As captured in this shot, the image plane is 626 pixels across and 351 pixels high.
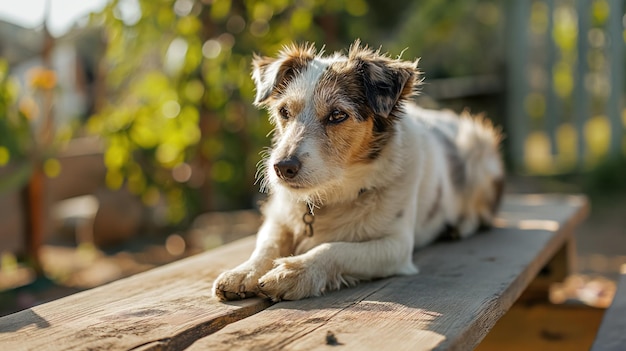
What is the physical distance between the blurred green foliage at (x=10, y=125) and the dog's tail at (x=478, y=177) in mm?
3280

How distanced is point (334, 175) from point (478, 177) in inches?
59.2

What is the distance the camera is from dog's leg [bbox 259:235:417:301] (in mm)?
2420

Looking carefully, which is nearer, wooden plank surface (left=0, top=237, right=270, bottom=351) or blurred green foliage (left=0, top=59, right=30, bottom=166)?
wooden plank surface (left=0, top=237, right=270, bottom=351)

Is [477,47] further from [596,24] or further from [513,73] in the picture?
[596,24]

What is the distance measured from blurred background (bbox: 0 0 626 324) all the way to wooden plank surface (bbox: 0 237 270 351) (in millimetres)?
2636

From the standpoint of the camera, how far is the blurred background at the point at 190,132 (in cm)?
577

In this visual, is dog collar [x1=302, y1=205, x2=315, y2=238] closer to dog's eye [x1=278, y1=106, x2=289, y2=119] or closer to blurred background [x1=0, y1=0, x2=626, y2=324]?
dog's eye [x1=278, y1=106, x2=289, y2=119]

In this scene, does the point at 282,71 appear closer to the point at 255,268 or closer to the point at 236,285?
the point at 255,268

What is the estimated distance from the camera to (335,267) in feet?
8.47

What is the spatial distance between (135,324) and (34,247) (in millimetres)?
4001

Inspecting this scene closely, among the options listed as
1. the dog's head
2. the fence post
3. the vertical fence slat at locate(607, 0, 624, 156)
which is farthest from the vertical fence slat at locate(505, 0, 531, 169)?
the dog's head

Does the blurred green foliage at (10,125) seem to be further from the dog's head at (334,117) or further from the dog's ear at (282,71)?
the dog's head at (334,117)

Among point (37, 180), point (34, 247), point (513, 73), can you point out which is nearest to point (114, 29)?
point (37, 180)

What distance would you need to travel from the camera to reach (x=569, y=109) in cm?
1190
